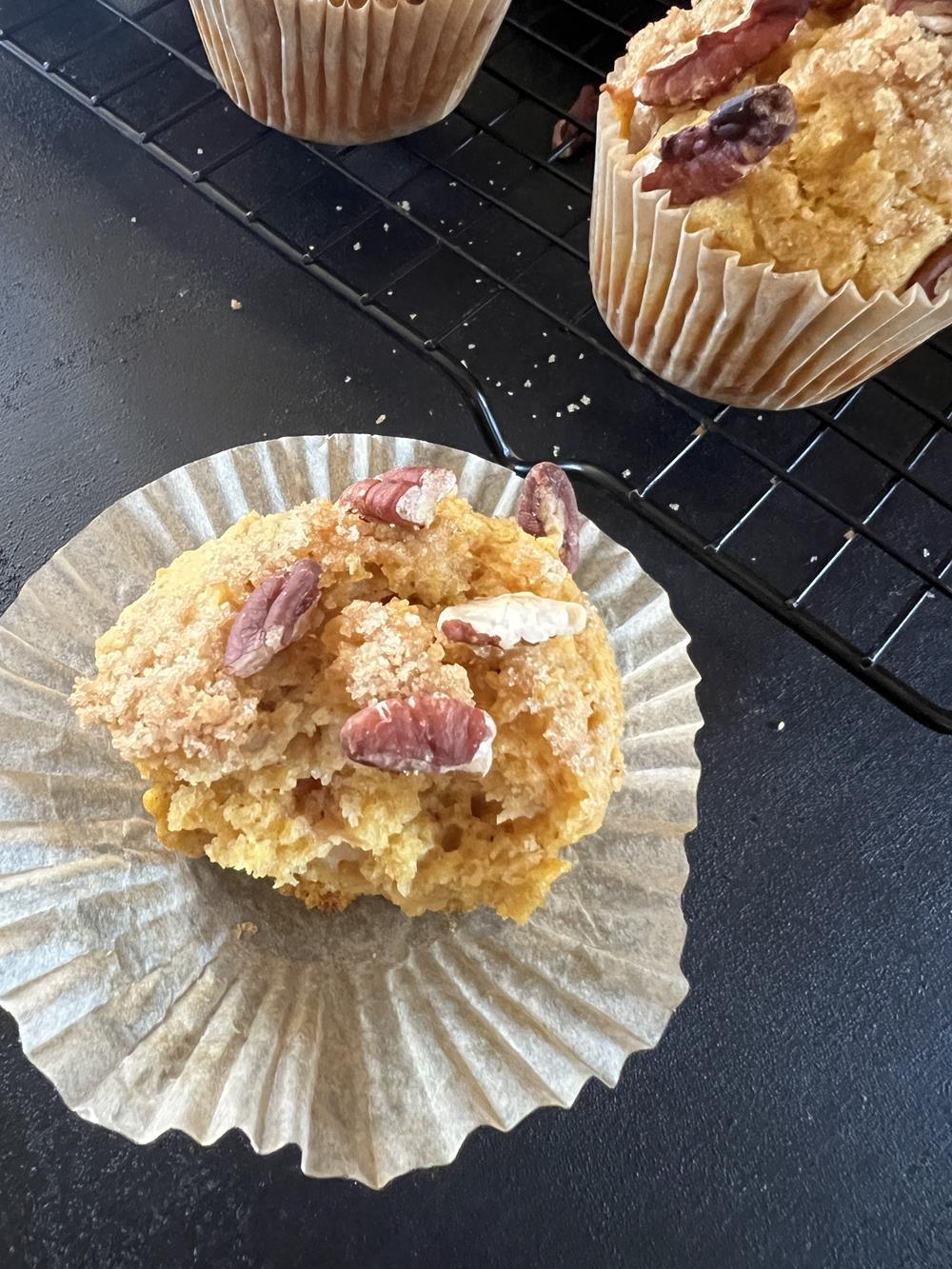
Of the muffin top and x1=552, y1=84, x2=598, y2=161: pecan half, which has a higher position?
x1=552, y1=84, x2=598, y2=161: pecan half

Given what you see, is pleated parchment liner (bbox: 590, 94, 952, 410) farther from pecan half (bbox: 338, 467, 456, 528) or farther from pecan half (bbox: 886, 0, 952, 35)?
pecan half (bbox: 338, 467, 456, 528)

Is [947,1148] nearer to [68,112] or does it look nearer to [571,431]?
[571,431]

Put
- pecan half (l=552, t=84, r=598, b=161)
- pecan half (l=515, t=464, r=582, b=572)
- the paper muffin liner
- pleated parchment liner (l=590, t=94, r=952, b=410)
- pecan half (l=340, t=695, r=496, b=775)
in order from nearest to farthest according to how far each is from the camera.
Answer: pecan half (l=340, t=695, r=496, b=775)
pecan half (l=515, t=464, r=582, b=572)
pleated parchment liner (l=590, t=94, r=952, b=410)
the paper muffin liner
pecan half (l=552, t=84, r=598, b=161)

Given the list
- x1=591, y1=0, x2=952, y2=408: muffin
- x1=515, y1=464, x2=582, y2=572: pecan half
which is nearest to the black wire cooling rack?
x1=591, y1=0, x2=952, y2=408: muffin

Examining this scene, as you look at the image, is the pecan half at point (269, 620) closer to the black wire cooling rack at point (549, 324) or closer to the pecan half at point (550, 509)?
the pecan half at point (550, 509)

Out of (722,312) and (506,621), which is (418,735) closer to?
(506,621)
